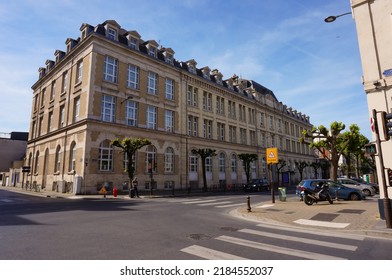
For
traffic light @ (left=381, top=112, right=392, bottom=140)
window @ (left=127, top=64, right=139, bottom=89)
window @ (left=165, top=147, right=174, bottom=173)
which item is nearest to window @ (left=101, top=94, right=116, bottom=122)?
window @ (left=127, top=64, right=139, bottom=89)

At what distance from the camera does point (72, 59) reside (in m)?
29.9

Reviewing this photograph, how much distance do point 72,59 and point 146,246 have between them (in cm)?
3028

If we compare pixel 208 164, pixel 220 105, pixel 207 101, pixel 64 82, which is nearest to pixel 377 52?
pixel 208 164

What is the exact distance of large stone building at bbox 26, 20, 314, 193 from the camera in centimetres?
2586

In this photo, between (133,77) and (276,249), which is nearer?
(276,249)

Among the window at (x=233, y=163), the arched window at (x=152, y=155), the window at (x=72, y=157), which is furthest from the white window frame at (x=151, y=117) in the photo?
the window at (x=233, y=163)

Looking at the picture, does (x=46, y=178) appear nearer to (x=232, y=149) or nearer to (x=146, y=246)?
(x=232, y=149)

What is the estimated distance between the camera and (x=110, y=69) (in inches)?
1091

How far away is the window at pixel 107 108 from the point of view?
26516mm

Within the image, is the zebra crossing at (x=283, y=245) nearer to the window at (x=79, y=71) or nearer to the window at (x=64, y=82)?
the window at (x=79, y=71)

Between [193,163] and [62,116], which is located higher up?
[62,116]

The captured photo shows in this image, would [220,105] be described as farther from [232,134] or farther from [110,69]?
[110,69]

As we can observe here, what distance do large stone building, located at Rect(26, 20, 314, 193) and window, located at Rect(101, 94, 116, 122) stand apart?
0.35ft

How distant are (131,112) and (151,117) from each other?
2844 mm
